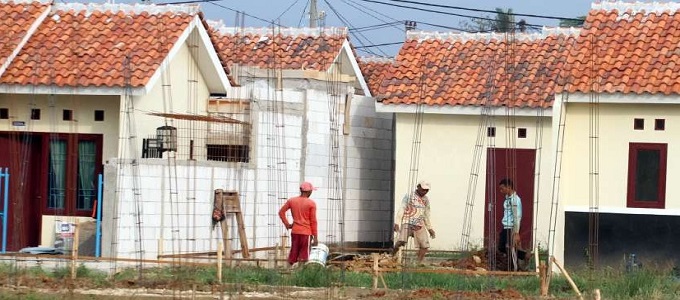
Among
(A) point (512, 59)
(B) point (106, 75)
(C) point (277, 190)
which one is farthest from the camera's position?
(A) point (512, 59)

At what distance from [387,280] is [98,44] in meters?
7.76

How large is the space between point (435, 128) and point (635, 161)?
4.46 metres

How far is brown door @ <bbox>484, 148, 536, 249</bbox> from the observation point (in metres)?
26.7

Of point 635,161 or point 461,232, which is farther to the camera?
point 461,232

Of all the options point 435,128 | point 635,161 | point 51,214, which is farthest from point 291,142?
point 635,161

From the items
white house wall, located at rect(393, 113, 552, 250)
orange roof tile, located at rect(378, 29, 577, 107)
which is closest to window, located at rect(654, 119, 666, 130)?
orange roof tile, located at rect(378, 29, 577, 107)

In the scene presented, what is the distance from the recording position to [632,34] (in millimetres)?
25312

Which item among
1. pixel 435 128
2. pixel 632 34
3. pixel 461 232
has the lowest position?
pixel 461 232

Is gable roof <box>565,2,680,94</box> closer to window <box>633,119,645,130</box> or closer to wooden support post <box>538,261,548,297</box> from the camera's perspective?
window <box>633,119,645,130</box>

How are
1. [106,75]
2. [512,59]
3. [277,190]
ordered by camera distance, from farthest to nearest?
[512,59] < [277,190] < [106,75]

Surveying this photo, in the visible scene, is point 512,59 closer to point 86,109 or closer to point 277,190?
point 277,190

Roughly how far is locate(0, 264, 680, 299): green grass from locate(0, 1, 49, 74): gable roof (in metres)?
5.21

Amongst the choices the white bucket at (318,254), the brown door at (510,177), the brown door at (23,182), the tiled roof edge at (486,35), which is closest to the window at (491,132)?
the brown door at (510,177)

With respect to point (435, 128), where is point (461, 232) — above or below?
below
